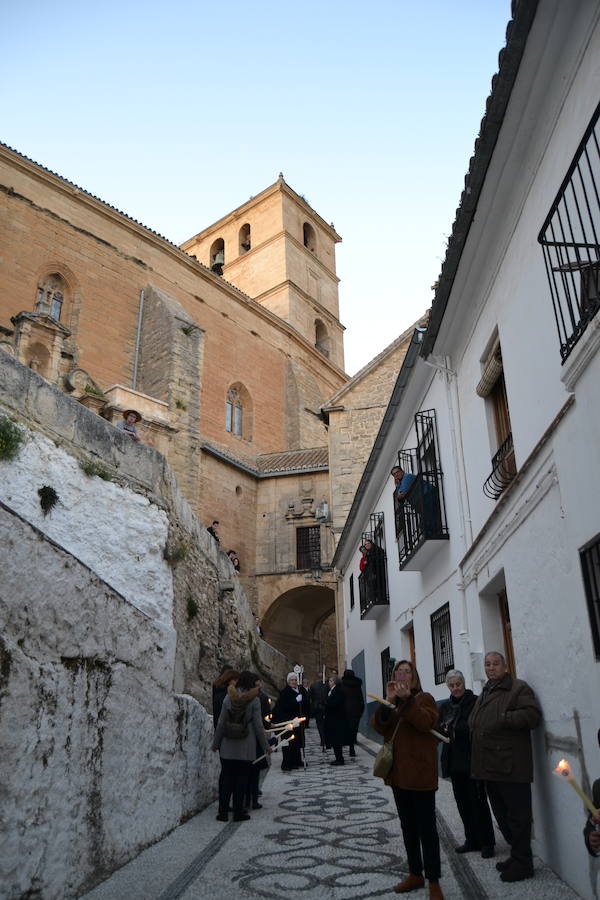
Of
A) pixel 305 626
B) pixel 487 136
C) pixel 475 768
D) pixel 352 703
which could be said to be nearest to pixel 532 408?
pixel 487 136

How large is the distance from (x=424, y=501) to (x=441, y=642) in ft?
5.91

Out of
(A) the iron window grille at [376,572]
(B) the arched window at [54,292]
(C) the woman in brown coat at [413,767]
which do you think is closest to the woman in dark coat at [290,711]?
(A) the iron window grille at [376,572]

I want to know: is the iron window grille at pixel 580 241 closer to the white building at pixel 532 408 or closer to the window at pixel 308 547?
the white building at pixel 532 408

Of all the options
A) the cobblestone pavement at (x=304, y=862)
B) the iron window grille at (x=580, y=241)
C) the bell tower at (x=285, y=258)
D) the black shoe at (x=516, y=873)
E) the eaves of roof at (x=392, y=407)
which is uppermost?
the bell tower at (x=285, y=258)

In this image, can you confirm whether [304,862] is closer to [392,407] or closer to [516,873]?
[516,873]

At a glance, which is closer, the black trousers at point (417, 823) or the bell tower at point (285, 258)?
the black trousers at point (417, 823)

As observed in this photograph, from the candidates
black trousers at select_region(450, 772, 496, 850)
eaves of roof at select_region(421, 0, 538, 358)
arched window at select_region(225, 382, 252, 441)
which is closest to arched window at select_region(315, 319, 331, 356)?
arched window at select_region(225, 382, 252, 441)

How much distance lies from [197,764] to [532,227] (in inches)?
198

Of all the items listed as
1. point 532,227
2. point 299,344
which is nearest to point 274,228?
point 299,344

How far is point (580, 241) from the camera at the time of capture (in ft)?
12.6

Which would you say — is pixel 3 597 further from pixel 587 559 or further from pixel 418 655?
pixel 418 655

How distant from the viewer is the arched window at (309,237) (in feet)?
141

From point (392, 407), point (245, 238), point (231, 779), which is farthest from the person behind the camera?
point (245, 238)

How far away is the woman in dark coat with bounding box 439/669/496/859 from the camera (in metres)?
4.32
